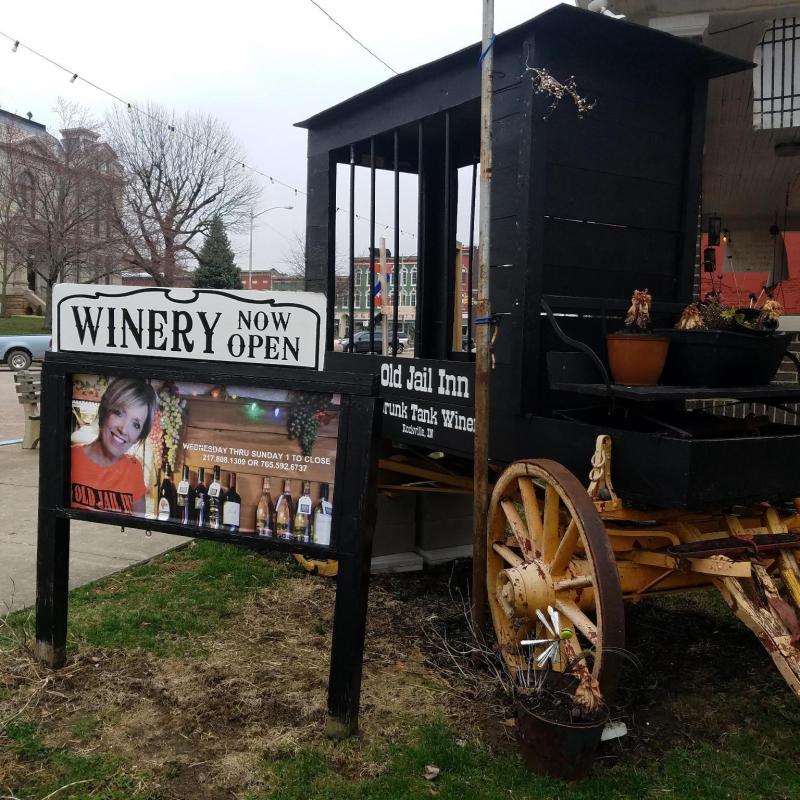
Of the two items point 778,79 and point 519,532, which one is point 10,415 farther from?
point 778,79

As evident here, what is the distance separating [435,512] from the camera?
18.7 feet

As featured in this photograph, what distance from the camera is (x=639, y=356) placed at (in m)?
3.23

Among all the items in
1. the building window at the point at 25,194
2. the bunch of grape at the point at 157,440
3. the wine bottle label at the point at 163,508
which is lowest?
the wine bottle label at the point at 163,508

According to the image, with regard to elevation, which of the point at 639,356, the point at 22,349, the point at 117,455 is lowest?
the point at 117,455

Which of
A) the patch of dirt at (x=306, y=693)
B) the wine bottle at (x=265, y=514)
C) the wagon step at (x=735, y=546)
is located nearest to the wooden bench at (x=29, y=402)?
the patch of dirt at (x=306, y=693)

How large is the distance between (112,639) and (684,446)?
9.75ft

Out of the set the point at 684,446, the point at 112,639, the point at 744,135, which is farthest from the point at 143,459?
the point at 744,135

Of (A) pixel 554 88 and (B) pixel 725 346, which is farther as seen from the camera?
(A) pixel 554 88

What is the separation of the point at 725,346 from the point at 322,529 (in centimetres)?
183

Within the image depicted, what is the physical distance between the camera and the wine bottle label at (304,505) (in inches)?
121

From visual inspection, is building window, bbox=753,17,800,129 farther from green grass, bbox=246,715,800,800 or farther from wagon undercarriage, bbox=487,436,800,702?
green grass, bbox=246,715,800,800

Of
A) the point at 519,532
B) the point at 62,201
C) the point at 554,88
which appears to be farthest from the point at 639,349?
the point at 62,201

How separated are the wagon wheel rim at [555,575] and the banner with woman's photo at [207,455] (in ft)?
2.93

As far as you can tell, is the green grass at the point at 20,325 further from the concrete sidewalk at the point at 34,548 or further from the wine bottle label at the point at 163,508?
the wine bottle label at the point at 163,508
